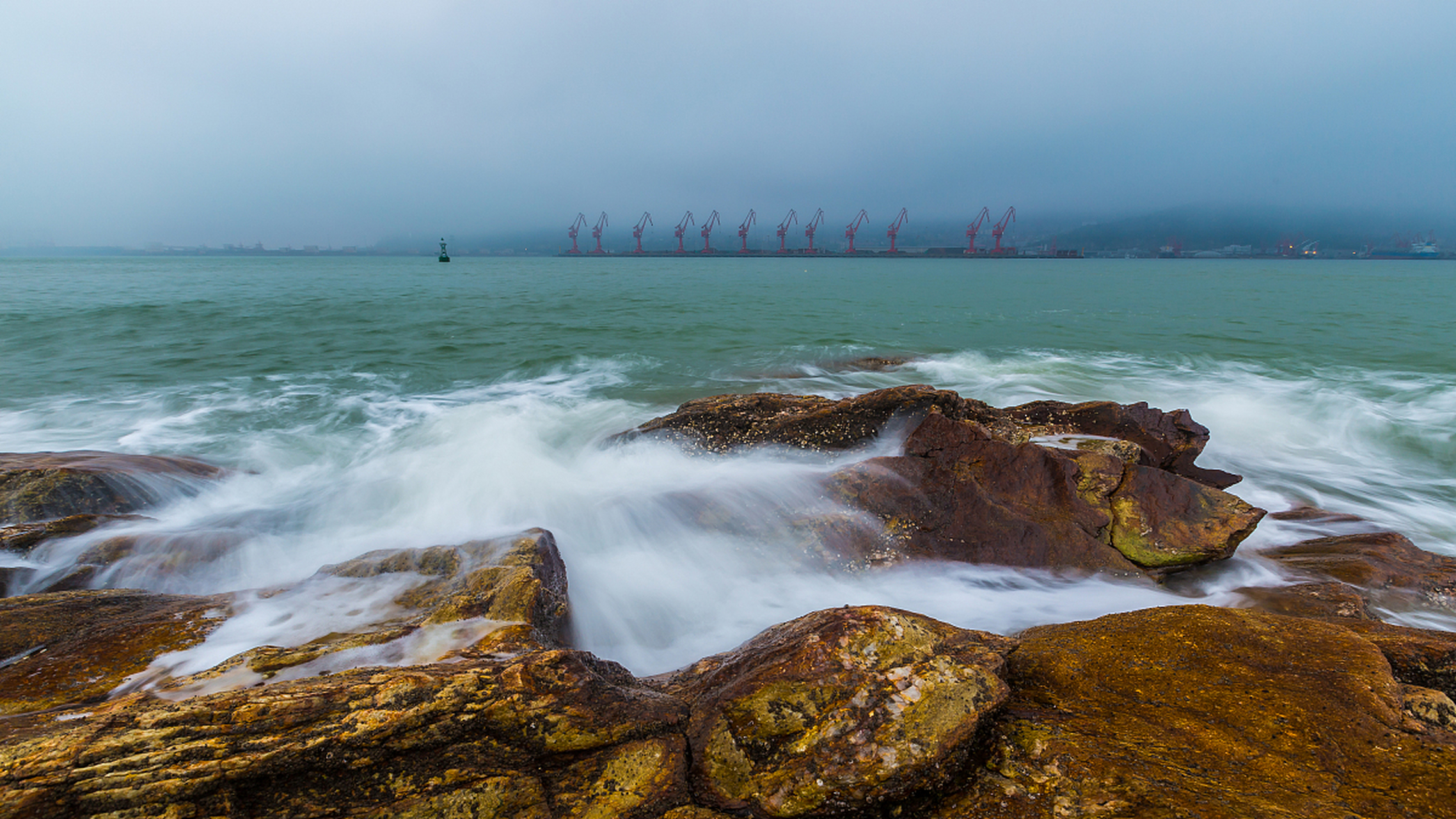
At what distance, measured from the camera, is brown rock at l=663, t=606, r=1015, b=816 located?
1.79 m

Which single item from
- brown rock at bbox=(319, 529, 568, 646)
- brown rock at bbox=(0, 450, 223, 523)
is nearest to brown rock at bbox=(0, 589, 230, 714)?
brown rock at bbox=(319, 529, 568, 646)

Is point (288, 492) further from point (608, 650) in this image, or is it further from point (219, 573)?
point (608, 650)

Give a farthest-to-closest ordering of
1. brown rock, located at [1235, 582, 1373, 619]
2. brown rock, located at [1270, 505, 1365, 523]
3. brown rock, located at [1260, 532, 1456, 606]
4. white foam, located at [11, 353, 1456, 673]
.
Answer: brown rock, located at [1270, 505, 1365, 523] < white foam, located at [11, 353, 1456, 673] < brown rock, located at [1260, 532, 1456, 606] < brown rock, located at [1235, 582, 1373, 619]

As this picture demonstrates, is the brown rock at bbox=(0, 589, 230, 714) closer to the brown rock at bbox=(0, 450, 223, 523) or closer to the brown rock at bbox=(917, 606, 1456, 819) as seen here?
the brown rock at bbox=(0, 450, 223, 523)

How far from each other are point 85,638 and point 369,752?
7.06 ft

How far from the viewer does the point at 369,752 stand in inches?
70.5

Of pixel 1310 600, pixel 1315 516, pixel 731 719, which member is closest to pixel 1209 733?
pixel 731 719

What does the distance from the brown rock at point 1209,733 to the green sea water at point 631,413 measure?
188 cm

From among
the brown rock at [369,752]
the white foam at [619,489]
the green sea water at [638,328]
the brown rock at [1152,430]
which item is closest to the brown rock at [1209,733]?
the brown rock at [369,752]

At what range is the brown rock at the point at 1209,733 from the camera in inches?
64.3

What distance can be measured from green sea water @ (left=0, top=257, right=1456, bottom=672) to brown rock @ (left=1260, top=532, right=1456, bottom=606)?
49 centimetres

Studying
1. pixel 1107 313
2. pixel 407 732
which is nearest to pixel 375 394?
pixel 407 732

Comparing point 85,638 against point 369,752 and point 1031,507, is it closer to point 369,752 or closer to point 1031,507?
point 369,752

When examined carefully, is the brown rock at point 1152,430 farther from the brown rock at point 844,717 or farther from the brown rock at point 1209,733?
the brown rock at point 844,717
